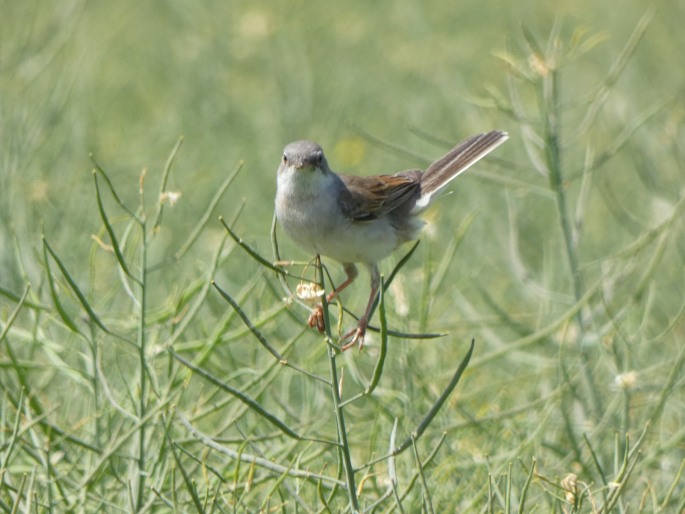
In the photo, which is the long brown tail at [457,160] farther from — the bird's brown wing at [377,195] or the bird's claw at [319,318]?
the bird's claw at [319,318]

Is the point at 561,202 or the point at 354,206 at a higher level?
the point at 561,202

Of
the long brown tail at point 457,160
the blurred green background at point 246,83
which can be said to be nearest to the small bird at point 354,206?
the long brown tail at point 457,160

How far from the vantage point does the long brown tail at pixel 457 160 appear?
4.82 meters

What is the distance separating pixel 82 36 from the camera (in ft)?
37.2

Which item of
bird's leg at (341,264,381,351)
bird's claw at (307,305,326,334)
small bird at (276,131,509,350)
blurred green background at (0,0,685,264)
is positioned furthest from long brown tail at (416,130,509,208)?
blurred green background at (0,0,685,264)

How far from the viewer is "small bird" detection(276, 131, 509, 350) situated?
4148 millimetres

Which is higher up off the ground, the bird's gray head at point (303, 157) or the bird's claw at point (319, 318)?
the bird's gray head at point (303, 157)

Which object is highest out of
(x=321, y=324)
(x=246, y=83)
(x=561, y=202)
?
(x=246, y=83)

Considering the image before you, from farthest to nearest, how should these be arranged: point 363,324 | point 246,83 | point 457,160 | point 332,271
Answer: point 246,83 < point 332,271 < point 457,160 < point 363,324

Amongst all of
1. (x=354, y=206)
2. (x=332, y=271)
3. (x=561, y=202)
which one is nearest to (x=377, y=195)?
(x=354, y=206)

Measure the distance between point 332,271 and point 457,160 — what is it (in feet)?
8.77

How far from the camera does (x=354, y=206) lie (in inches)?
175

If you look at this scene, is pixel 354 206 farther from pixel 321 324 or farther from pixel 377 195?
pixel 321 324

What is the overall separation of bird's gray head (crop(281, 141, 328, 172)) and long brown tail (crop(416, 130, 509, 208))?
2.13 feet
